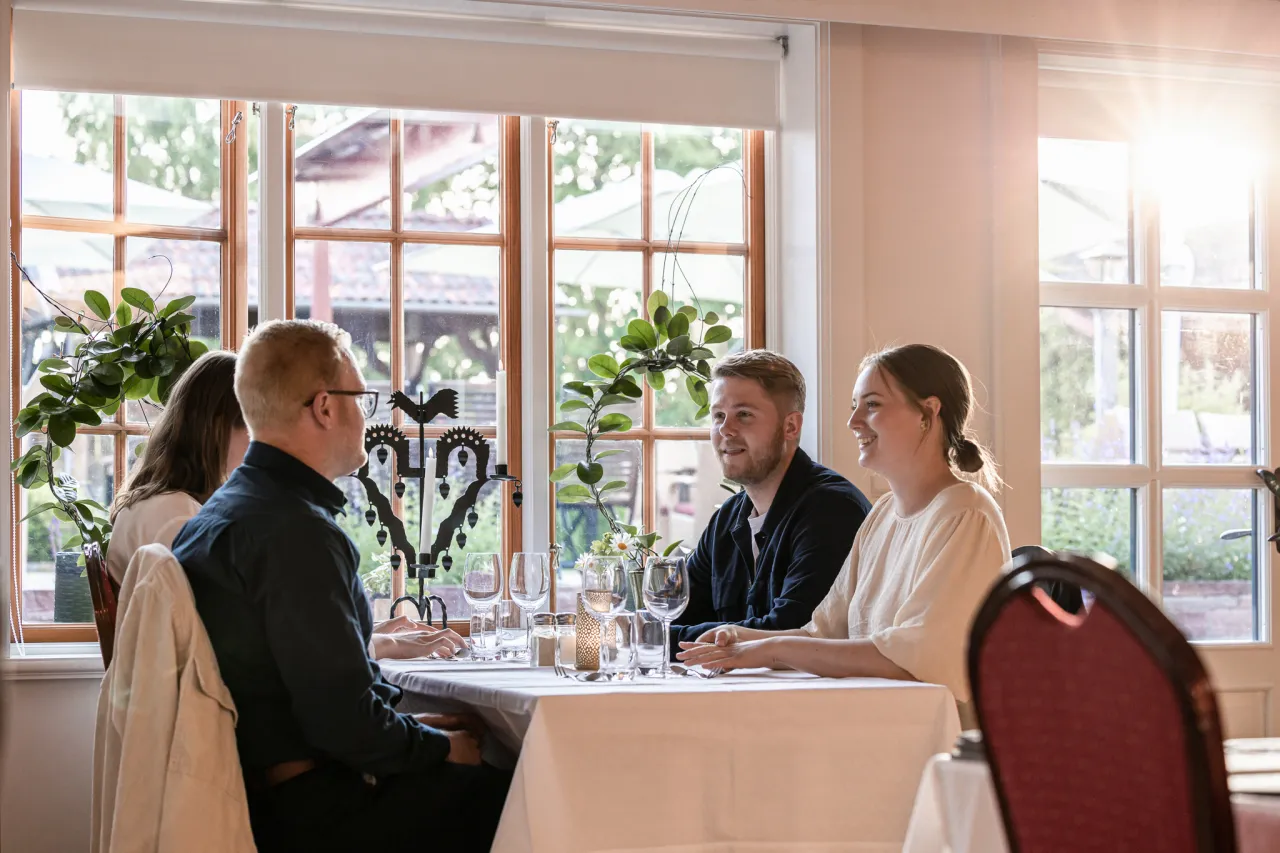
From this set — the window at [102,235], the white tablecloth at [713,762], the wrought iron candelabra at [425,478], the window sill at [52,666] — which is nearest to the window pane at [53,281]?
the window at [102,235]

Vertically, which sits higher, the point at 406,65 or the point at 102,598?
the point at 406,65

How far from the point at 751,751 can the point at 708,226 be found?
7.37 feet

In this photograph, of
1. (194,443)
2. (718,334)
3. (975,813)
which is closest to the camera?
(975,813)

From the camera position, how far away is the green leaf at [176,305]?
326 centimetres

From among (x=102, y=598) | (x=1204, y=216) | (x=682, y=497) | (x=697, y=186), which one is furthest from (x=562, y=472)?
(x=1204, y=216)

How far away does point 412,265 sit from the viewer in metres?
3.75

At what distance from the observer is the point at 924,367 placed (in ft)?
8.66

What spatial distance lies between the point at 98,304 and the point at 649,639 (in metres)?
1.83

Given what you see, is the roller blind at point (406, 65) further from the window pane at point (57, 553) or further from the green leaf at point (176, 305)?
the window pane at point (57, 553)

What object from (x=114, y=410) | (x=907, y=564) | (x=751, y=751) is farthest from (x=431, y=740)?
(x=114, y=410)

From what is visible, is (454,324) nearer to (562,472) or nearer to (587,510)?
(562,472)

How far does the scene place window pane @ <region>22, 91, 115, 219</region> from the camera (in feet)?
11.4

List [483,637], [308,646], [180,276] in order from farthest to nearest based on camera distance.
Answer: [180,276]
[483,637]
[308,646]

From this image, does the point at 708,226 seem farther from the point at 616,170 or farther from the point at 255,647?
the point at 255,647
